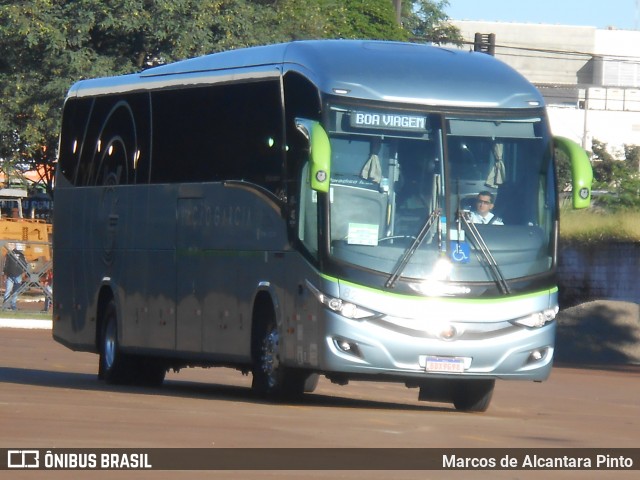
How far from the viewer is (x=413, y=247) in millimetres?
15047

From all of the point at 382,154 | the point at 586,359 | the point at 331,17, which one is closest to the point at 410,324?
the point at 382,154

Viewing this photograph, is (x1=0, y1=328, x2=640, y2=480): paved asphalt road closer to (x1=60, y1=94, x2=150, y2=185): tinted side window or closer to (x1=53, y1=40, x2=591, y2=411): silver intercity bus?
(x1=53, y1=40, x2=591, y2=411): silver intercity bus

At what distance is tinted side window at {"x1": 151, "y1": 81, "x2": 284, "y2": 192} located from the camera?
1636 cm

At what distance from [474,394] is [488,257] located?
6.34 ft

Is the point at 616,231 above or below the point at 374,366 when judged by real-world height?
below

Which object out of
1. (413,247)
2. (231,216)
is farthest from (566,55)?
(413,247)

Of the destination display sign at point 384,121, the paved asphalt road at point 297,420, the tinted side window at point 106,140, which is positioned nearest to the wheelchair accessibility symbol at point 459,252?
the destination display sign at point 384,121

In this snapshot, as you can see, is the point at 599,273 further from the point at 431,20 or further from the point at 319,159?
the point at 431,20

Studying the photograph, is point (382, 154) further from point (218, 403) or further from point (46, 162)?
point (46, 162)

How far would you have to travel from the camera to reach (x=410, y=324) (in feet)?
49.2

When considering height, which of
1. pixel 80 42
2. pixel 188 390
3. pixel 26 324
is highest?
pixel 80 42

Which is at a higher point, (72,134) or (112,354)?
(72,134)

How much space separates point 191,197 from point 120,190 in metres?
2.17

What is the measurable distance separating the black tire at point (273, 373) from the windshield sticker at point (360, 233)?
5.09 feet
